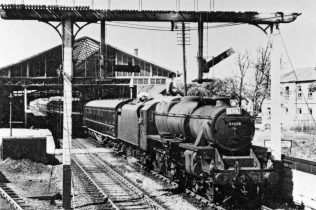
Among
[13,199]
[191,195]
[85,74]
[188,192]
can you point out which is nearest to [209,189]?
[191,195]

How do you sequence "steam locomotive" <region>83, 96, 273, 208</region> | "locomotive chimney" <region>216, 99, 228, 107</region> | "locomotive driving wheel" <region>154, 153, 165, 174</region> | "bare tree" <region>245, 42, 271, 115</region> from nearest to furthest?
"steam locomotive" <region>83, 96, 273, 208</region>, "locomotive chimney" <region>216, 99, 228, 107</region>, "locomotive driving wheel" <region>154, 153, 165, 174</region>, "bare tree" <region>245, 42, 271, 115</region>

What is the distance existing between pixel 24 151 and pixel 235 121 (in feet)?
37.5

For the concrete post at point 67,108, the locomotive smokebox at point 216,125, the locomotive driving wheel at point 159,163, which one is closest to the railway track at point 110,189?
the concrete post at point 67,108

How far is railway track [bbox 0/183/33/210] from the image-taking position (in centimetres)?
1232

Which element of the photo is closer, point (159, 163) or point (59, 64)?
point (159, 163)

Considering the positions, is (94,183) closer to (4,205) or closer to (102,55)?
(4,205)

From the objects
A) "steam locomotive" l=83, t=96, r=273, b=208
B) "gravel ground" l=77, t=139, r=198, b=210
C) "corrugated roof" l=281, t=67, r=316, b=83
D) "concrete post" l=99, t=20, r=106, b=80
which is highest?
"corrugated roof" l=281, t=67, r=316, b=83

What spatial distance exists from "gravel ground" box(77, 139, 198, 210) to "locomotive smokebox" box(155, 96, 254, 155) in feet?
6.27

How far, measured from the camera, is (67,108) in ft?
41.3

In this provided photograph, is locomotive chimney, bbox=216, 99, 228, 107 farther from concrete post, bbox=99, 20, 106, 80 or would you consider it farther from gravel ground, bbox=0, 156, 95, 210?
gravel ground, bbox=0, 156, 95, 210

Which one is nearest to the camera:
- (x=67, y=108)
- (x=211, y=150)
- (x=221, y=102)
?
(x=67, y=108)

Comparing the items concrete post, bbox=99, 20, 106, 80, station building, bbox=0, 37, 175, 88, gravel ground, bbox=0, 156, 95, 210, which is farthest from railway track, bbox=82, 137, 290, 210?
station building, bbox=0, 37, 175, 88

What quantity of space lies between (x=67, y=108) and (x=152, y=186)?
496cm

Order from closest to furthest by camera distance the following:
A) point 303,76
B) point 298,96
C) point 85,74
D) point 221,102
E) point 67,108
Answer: point 67,108 < point 221,102 < point 85,74 < point 303,76 < point 298,96
